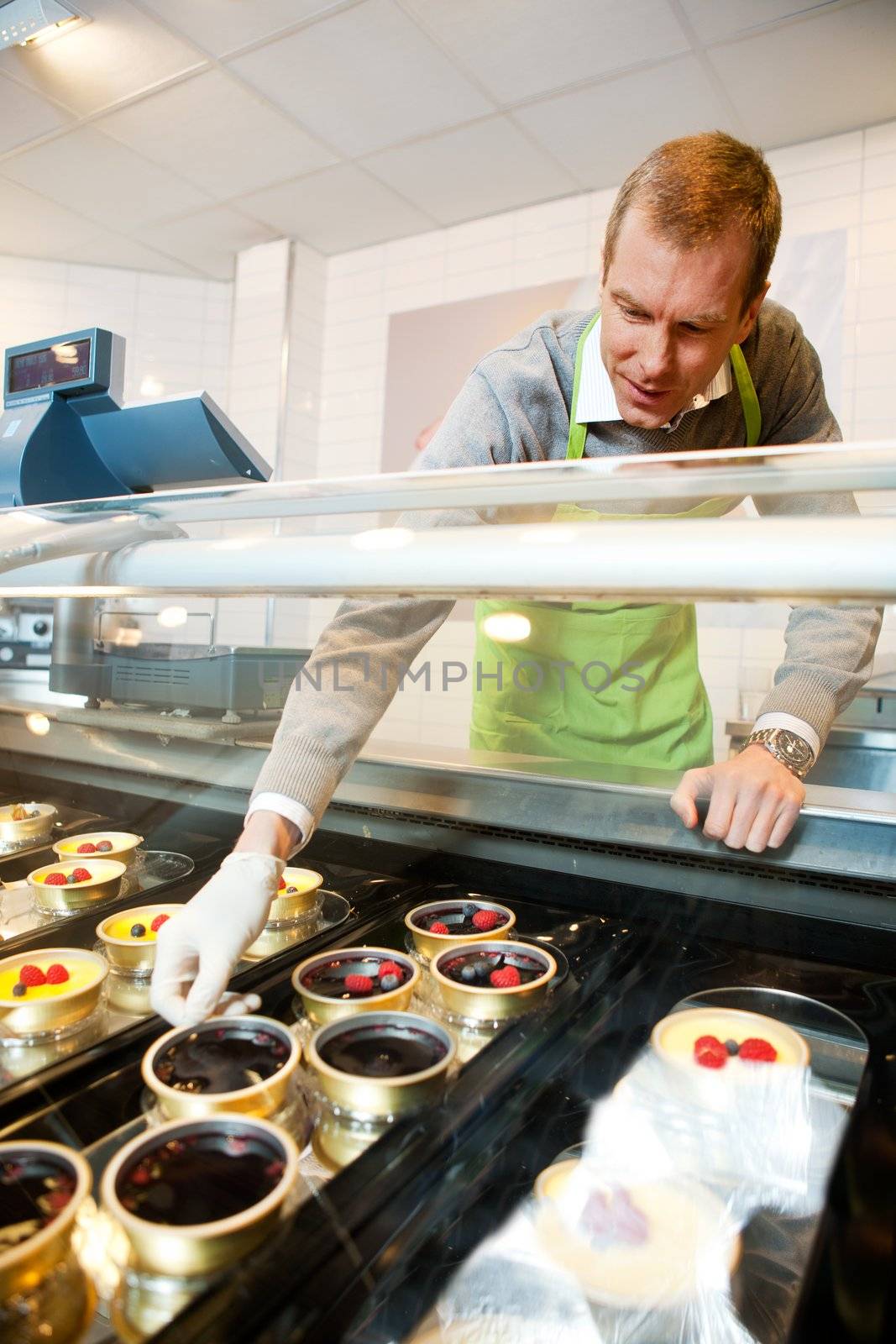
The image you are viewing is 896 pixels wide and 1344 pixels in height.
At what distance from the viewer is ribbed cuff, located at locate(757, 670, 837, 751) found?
118 centimetres

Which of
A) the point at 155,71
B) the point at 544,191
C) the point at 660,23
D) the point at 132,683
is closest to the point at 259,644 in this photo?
the point at 132,683

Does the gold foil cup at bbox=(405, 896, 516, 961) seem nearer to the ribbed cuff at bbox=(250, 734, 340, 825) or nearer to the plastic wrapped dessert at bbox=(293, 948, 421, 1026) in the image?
the plastic wrapped dessert at bbox=(293, 948, 421, 1026)

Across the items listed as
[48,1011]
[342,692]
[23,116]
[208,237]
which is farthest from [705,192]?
[208,237]

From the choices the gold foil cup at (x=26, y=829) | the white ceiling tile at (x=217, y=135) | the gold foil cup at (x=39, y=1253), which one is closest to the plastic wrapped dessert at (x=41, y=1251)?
the gold foil cup at (x=39, y=1253)

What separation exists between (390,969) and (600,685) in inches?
28.9

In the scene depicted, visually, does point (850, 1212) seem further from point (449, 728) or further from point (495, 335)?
point (495, 335)

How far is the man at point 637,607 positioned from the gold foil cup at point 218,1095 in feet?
0.22

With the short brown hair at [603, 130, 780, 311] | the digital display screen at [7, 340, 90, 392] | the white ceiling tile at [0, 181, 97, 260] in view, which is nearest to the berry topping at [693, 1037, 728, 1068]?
the short brown hair at [603, 130, 780, 311]

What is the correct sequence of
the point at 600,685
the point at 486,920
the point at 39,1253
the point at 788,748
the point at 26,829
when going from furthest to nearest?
1. the point at 600,685
2. the point at 26,829
3. the point at 788,748
4. the point at 486,920
5. the point at 39,1253

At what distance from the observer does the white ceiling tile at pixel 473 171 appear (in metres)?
3.67

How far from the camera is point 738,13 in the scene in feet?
9.36

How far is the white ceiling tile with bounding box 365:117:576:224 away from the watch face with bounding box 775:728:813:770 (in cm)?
326

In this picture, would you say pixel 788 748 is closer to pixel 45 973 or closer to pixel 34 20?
pixel 45 973

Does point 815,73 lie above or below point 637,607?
above
